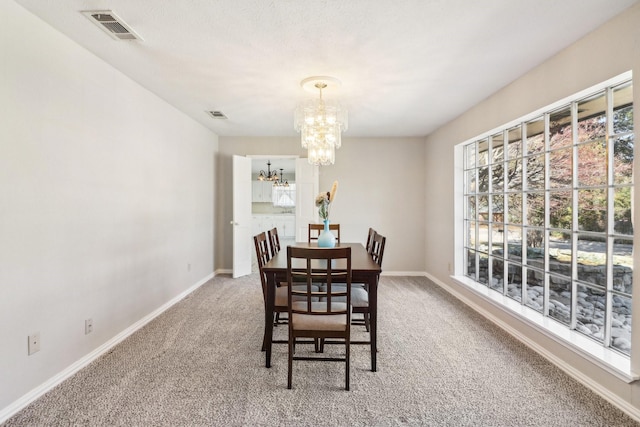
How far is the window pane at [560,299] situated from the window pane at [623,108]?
1.20 metres

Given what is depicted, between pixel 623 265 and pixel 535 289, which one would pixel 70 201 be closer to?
pixel 623 265

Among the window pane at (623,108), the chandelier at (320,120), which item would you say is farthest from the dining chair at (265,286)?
the window pane at (623,108)

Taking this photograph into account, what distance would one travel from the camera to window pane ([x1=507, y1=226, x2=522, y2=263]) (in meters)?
3.31

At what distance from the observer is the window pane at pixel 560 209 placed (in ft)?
8.71

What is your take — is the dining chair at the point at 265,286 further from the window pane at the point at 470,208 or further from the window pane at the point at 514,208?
the window pane at the point at 470,208

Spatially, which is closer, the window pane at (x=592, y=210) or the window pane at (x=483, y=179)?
→ the window pane at (x=592, y=210)

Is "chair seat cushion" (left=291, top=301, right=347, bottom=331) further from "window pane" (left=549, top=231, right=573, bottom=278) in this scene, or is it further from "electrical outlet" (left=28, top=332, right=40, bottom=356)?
"window pane" (left=549, top=231, right=573, bottom=278)

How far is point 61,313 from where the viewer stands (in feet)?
7.61

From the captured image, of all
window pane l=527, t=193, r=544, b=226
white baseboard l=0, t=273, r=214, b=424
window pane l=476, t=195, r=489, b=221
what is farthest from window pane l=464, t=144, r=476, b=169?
white baseboard l=0, t=273, r=214, b=424

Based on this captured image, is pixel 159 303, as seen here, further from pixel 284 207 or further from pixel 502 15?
pixel 284 207

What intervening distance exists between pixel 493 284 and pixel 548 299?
942 mm

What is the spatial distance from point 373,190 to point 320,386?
398 centimetres

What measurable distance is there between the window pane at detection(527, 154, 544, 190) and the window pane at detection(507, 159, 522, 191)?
14cm

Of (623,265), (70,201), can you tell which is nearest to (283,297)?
(70,201)
